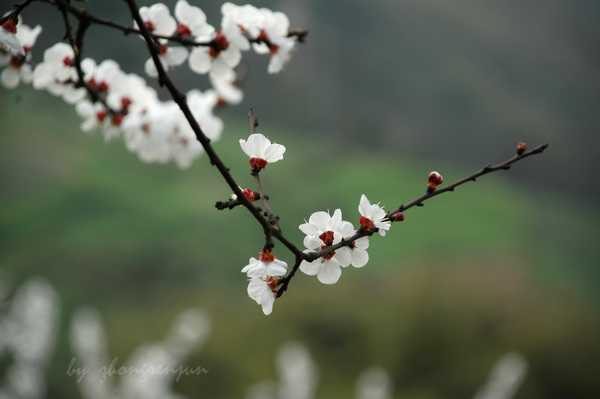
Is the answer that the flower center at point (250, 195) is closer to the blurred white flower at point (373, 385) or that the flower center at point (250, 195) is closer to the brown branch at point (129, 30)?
the brown branch at point (129, 30)

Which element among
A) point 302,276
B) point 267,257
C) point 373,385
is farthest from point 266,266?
point 302,276

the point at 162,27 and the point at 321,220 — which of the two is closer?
the point at 321,220

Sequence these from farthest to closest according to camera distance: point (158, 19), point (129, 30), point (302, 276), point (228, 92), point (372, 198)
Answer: point (372, 198) < point (302, 276) < point (228, 92) < point (158, 19) < point (129, 30)

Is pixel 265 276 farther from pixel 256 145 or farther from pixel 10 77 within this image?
pixel 10 77

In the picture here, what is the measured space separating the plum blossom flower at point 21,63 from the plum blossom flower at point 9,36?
7.9 inches

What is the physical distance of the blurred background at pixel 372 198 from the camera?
5.67 meters

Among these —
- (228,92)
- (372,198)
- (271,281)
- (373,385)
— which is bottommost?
(373,385)

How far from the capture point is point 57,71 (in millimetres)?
970

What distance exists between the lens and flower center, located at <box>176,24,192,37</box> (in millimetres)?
906

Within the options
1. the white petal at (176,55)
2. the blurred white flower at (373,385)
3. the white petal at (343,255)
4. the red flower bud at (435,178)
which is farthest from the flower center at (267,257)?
the blurred white flower at (373,385)

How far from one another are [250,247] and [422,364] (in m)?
2.89

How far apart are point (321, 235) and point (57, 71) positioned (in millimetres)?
654

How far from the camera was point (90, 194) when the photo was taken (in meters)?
8.19

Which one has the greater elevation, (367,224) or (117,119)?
(117,119)
